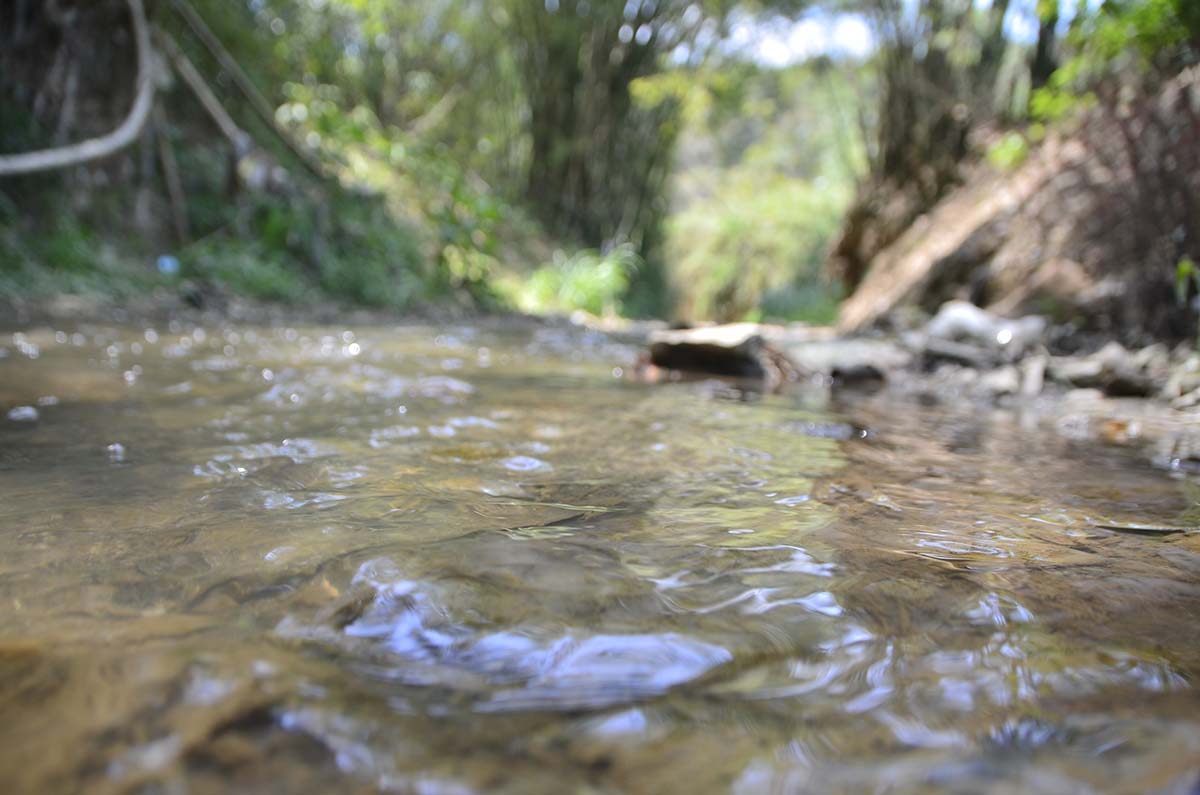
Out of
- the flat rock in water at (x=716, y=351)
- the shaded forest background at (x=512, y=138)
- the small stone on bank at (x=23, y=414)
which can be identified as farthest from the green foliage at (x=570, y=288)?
the small stone on bank at (x=23, y=414)

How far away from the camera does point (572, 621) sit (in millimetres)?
766

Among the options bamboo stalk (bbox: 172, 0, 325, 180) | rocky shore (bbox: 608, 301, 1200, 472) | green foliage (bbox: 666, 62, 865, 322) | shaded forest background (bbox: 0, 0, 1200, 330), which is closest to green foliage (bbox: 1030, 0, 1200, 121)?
shaded forest background (bbox: 0, 0, 1200, 330)

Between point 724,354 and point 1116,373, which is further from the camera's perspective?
point 724,354

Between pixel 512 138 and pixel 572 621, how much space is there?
1149 centimetres

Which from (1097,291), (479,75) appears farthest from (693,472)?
(479,75)

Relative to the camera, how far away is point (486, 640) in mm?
728

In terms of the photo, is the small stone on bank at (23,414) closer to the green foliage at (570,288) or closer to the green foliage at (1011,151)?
A: the green foliage at (1011,151)

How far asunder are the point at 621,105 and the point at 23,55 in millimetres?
7182

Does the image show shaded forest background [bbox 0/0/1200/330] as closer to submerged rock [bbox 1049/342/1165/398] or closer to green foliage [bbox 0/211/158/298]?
green foliage [bbox 0/211/158/298]

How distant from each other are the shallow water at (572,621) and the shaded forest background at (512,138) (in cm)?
297

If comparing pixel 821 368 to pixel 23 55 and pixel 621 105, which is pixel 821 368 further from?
pixel 621 105

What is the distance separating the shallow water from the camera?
0.56 meters

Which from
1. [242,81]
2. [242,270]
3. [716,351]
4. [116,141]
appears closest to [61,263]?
[116,141]

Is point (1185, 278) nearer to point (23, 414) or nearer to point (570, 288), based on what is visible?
point (23, 414)
